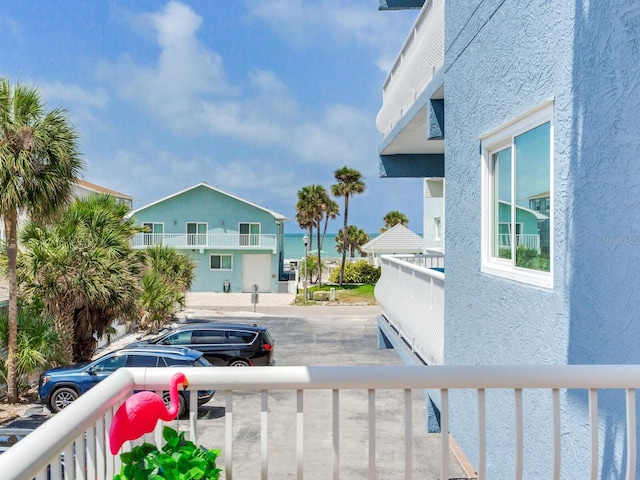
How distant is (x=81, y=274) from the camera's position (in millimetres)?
14352

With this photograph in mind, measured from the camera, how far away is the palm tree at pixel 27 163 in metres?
11.9

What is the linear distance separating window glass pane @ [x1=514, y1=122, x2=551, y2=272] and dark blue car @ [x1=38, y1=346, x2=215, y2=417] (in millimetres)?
9332

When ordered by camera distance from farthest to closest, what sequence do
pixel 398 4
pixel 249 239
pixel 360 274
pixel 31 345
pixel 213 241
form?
pixel 360 274
pixel 213 241
pixel 249 239
pixel 31 345
pixel 398 4

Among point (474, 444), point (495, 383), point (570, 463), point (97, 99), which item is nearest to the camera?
point (495, 383)

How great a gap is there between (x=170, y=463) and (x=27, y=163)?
1194 centimetres

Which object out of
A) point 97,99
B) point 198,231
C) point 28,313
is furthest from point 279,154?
point 28,313

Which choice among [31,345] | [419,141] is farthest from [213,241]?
[419,141]

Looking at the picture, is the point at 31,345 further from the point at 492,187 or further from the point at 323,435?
the point at 492,187

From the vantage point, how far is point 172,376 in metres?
2.18

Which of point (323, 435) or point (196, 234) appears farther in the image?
point (196, 234)

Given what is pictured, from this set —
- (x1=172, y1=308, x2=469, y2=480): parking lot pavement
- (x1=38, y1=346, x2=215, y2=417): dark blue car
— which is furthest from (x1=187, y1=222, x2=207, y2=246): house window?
(x1=38, y1=346, x2=215, y2=417): dark blue car

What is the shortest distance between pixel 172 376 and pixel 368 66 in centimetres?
2297

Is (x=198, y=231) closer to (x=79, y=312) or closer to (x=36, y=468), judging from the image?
(x=79, y=312)

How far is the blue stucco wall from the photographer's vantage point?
2.68 metres
